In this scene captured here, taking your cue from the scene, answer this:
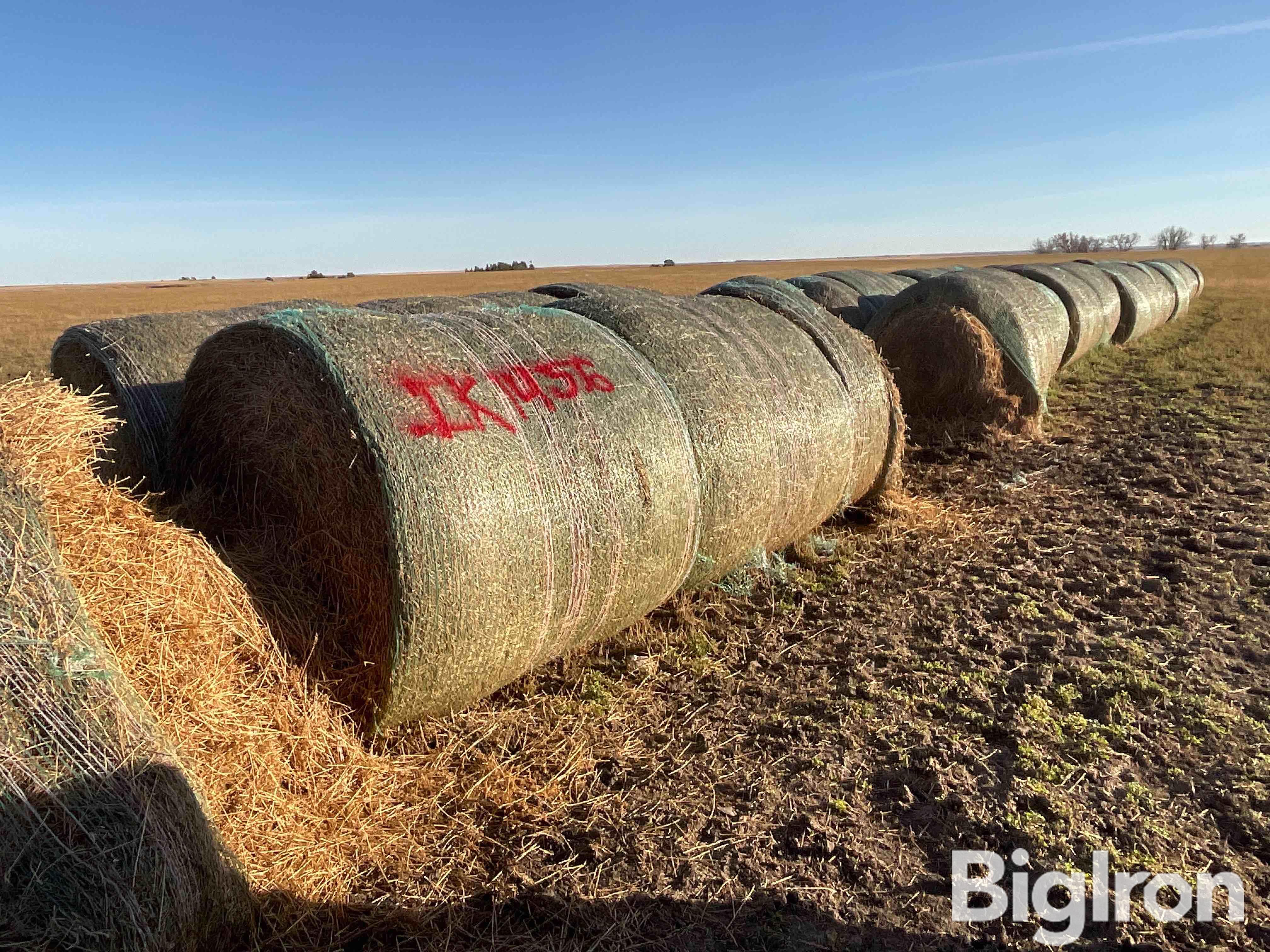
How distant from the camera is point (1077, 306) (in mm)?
13062

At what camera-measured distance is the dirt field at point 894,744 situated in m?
2.78

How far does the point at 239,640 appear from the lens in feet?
10.5

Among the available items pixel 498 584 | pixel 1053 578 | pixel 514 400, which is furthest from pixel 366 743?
pixel 1053 578

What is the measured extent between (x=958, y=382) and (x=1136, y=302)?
11797mm

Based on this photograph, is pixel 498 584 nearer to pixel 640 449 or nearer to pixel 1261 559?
pixel 640 449

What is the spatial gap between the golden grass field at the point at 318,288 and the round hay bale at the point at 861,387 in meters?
5.85

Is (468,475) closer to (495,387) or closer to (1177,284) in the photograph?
(495,387)

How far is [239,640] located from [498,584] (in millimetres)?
1089

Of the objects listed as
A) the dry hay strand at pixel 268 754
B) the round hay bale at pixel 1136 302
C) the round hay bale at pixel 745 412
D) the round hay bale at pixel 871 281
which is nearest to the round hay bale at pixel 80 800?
the dry hay strand at pixel 268 754

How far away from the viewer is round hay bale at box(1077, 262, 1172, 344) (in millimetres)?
17484

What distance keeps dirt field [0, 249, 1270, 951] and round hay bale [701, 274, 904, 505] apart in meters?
0.47

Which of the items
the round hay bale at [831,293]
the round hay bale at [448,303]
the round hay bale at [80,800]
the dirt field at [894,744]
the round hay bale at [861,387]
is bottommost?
the dirt field at [894,744]

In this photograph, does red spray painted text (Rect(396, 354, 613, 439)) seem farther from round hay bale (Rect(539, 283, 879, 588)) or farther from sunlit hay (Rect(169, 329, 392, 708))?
round hay bale (Rect(539, 283, 879, 588))

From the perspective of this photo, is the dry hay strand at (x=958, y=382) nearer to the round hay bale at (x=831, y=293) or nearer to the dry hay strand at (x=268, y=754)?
the round hay bale at (x=831, y=293)
